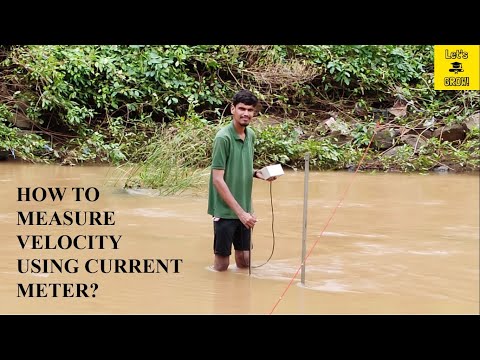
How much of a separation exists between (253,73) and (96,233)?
6.90 metres

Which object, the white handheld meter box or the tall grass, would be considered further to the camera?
the tall grass

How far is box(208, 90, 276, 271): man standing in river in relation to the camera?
461 centimetres

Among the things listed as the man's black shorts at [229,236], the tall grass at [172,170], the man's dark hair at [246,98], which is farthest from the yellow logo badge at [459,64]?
the tall grass at [172,170]

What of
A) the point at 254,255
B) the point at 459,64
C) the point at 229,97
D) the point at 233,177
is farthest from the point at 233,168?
the point at 229,97

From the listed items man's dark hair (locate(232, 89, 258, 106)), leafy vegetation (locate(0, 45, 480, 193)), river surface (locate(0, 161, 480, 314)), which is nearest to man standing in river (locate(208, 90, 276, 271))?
man's dark hair (locate(232, 89, 258, 106))

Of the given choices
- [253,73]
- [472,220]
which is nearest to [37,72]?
[253,73]

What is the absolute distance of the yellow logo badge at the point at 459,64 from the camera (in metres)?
4.59

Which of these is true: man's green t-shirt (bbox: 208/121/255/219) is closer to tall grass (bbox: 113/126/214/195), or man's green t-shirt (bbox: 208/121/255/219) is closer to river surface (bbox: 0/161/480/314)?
river surface (bbox: 0/161/480/314)

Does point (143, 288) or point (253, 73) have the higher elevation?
point (253, 73)

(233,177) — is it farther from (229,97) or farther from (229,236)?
(229,97)

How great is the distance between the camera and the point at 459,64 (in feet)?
15.1

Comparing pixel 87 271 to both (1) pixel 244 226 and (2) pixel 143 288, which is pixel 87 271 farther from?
(1) pixel 244 226

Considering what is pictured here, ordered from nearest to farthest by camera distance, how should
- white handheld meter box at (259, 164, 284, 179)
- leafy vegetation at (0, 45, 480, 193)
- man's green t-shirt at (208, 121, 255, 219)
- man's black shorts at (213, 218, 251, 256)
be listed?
1. white handheld meter box at (259, 164, 284, 179)
2. man's green t-shirt at (208, 121, 255, 219)
3. man's black shorts at (213, 218, 251, 256)
4. leafy vegetation at (0, 45, 480, 193)

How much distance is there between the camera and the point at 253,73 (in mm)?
12742
